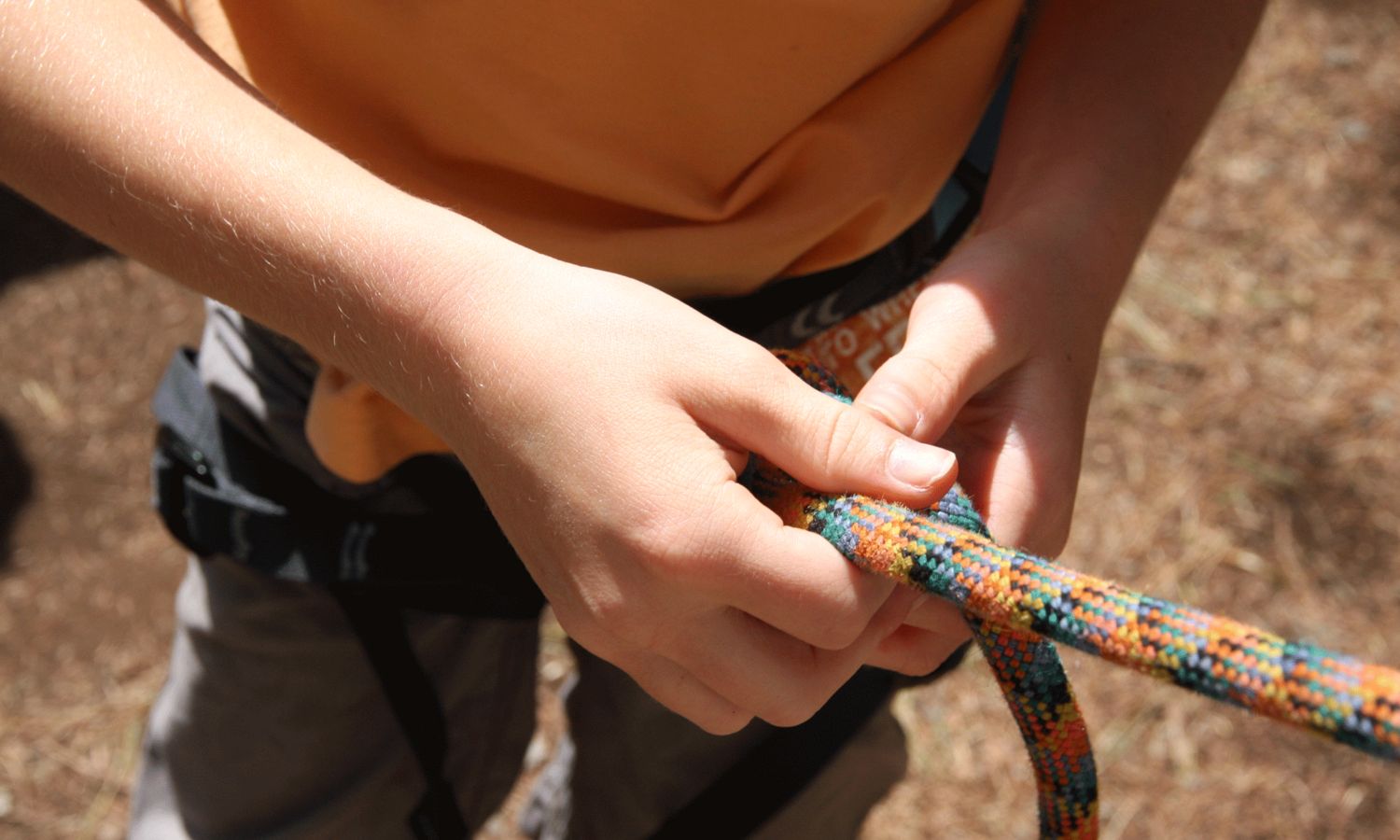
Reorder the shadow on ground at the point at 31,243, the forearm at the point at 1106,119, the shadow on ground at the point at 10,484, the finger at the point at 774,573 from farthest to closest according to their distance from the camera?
the shadow on ground at the point at 31,243 < the shadow on ground at the point at 10,484 < the forearm at the point at 1106,119 < the finger at the point at 774,573

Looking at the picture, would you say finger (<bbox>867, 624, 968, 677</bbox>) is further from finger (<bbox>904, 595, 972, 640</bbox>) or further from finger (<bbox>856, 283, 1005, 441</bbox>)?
finger (<bbox>856, 283, 1005, 441</bbox>)

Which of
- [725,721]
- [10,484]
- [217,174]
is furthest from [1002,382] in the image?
[10,484]

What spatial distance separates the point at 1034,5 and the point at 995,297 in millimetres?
368

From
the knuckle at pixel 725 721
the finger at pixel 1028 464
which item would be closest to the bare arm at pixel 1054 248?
the finger at pixel 1028 464

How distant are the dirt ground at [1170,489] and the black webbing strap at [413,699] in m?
0.68

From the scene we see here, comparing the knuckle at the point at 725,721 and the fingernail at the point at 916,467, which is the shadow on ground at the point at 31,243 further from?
the fingernail at the point at 916,467

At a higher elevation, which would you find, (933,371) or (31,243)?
(933,371)

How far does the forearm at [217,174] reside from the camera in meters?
0.71

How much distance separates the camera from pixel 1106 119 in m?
0.91

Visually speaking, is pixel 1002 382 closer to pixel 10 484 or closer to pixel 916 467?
pixel 916 467

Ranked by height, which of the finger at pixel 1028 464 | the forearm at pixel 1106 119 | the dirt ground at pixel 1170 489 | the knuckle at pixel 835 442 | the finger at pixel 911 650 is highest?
the forearm at pixel 1106 119

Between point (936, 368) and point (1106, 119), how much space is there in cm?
32

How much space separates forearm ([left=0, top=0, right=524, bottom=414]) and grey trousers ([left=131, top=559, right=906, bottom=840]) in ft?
1.60

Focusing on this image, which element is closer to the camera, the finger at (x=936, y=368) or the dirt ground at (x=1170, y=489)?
the finger at (x=936, y=368)
